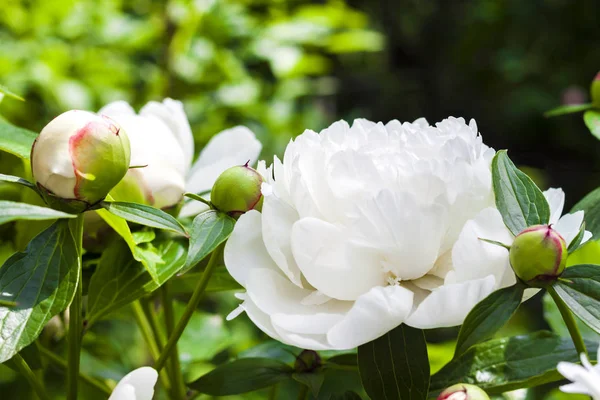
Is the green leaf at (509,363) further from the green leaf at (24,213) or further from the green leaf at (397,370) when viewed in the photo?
the green leaf at (24,213)

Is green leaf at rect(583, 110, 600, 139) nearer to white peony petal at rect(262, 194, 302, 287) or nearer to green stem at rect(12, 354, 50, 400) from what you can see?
white peony petal at rect(262, 194, 302, 287)

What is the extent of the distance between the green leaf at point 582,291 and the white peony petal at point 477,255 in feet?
0.08

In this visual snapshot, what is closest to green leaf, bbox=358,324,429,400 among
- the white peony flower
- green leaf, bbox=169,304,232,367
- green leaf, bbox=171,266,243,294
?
the white peony flower

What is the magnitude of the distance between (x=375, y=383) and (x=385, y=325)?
1.7 inches

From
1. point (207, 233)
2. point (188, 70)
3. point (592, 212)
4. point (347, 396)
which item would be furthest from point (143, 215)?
point (188, 70)

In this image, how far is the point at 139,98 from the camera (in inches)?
47.5

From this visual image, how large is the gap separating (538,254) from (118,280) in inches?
8.8

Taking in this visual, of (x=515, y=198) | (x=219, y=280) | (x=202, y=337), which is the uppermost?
(x=515, y=198)

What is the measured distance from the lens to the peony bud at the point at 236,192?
36cm

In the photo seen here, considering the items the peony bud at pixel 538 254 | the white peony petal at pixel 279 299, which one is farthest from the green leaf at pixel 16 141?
the peony bud at pixel 538 254

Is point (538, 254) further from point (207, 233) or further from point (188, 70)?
point (188, 70)

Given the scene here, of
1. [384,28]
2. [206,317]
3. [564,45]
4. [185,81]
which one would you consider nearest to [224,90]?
[185,81]

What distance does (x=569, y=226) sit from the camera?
0.33 metres

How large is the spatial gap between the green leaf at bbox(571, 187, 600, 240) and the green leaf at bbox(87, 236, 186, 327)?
0.22 metres
